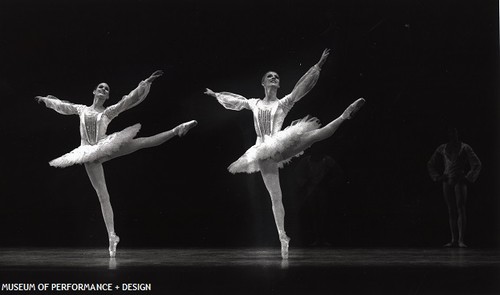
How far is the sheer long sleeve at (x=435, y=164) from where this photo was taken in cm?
667

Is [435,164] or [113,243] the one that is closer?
[113,243]

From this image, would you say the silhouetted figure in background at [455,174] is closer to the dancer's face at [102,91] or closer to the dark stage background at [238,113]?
the dark stage background at [238,113]

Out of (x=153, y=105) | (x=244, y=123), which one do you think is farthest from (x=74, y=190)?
(x=244, y=123)

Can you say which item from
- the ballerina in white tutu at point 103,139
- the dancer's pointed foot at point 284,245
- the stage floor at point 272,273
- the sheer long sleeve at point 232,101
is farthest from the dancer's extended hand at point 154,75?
the dancer's pointed foot at point 284,245

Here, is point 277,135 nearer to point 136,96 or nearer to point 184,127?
point 184,127

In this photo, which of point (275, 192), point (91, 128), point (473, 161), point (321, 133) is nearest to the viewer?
point (321, 133)

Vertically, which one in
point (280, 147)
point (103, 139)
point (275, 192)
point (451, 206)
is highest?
point (103, 139)

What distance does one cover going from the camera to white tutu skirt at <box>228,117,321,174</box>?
6207 millimetres

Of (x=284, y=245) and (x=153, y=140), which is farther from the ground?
(x=153, y=140)

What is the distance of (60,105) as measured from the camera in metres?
6.68

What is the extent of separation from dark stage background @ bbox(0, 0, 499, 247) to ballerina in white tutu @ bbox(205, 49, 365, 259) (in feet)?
0.85

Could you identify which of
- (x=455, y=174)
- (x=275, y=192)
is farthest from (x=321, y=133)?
(x=455, y=174)

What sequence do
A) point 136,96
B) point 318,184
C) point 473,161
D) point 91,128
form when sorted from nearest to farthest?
point 136,96 → point 91,128 → point 473,161 → point 318,184

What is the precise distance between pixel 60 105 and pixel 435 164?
3.12 m
